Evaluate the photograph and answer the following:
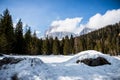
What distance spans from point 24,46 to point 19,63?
45177 mm

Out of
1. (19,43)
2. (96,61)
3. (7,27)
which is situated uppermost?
(7,27)

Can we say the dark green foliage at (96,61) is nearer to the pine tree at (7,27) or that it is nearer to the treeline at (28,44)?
the treeline at (28,44)

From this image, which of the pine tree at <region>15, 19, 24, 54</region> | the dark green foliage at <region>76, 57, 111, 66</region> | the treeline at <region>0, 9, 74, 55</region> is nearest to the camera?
the dark green foliage at <region>76, 57, 111, 66</region>

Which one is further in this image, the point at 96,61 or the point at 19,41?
the point at 19,41

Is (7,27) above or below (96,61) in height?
above

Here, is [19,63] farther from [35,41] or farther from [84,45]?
[84,45]

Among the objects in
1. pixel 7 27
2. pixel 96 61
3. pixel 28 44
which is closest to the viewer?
pixel 96 61

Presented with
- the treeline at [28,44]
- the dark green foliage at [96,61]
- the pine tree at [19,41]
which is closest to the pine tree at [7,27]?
the treeline at [28,44]

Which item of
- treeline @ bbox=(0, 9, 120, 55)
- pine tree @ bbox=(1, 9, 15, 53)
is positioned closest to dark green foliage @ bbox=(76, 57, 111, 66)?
treeline @ bbox=(0, 9, 120, 55)

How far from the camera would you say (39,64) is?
14305 millimetres

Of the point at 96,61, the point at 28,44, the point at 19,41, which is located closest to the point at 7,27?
the point at 19,41

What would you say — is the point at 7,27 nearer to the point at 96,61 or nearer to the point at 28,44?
the point at 28,44

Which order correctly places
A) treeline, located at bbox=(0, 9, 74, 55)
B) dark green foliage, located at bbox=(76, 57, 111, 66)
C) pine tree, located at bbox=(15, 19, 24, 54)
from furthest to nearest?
pine tree, located at bbox=(15, 19, 24, 54)
treeline, located at bbox=(0, 9, 74, 55)
dark green foliage, located at bbox=(76, 57, 111, 66)

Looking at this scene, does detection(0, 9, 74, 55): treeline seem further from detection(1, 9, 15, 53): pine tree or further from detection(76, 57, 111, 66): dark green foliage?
detection(76, 57, 111, 66): dark green foliage
